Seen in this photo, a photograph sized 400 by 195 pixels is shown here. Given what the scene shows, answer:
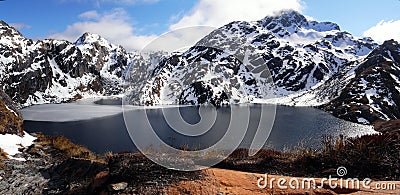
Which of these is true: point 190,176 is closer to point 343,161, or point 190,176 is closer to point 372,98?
point 343,161

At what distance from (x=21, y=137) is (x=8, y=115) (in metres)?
3.09

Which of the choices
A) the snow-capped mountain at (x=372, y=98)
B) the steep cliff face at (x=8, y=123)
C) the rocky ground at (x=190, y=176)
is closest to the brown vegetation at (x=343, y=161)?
the rocky ground at (x=190, y=176)

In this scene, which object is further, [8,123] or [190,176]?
[8,123]

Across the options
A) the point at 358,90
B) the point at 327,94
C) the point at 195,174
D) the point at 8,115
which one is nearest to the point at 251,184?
the point at 195,174

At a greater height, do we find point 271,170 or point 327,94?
point 327,94

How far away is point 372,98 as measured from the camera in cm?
13275

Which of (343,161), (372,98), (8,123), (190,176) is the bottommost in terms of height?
(8,123)

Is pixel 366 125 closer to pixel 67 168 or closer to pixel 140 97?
pixel 67 168

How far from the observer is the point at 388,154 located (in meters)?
11.2

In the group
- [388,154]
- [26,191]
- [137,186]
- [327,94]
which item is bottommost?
[26,191]

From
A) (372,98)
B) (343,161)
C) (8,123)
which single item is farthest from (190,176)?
(372,98)

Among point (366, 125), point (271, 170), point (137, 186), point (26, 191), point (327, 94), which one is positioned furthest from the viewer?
point (327, 94)

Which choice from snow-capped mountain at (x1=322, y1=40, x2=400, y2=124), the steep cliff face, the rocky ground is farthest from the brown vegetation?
snow-capped mountain at (x1=322, y1=40, x2=400, y2=124)

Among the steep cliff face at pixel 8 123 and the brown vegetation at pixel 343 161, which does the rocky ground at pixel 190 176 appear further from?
the steep cliff face at pixel 8 123
